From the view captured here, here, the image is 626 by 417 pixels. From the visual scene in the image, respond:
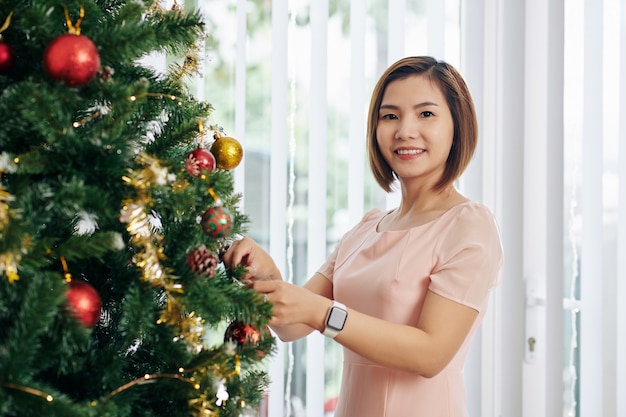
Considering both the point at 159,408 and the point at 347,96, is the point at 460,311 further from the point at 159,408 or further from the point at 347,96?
the point at 347,96

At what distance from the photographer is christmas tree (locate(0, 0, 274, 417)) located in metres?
0.67

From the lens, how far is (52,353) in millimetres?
692

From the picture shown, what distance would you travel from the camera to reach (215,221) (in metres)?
0.84

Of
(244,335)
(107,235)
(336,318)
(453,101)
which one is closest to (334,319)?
(336,318)

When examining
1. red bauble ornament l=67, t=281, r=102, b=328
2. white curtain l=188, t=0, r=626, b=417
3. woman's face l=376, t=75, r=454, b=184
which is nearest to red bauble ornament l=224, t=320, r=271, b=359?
red bauble ornament l=67, t=281, r=102, b=328

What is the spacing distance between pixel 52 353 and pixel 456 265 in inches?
30.4

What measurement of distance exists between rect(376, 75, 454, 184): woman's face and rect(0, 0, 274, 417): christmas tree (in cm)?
57

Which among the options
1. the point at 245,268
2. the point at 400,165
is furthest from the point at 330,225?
the point at 245,268

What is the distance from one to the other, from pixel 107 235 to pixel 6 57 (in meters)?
0.23

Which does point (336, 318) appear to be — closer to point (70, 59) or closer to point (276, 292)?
point (276, 292)

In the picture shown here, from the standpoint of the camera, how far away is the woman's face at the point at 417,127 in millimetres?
1356

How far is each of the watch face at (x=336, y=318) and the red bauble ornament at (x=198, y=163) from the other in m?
0.32

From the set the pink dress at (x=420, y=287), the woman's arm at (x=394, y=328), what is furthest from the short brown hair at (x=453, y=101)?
the woman's arm at (x=394, y=328)

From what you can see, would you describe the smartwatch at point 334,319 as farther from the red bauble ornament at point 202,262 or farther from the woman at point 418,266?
the red bauble ornament at point 202,262
